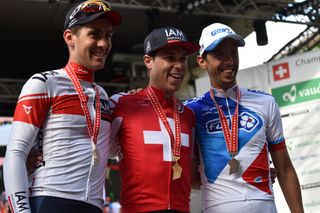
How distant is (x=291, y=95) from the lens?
16.0 ft

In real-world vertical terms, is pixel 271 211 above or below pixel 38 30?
below

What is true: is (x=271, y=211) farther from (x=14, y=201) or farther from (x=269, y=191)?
(x=14, y=201)

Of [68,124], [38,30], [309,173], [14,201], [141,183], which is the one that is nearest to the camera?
[14,201]

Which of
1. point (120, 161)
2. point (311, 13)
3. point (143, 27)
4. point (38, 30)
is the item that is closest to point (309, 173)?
point (120, 161)

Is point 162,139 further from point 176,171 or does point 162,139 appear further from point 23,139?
point 23,139

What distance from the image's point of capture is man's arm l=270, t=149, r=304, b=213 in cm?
262

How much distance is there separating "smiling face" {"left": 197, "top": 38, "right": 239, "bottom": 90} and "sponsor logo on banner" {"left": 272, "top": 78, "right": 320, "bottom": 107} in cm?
233

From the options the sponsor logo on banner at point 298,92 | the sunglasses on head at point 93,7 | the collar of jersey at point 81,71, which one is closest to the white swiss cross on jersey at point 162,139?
the collar of jersey at point 81,71

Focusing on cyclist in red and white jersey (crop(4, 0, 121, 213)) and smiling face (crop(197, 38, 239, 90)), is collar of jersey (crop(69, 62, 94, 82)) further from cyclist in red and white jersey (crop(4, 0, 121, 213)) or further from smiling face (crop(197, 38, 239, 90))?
smiling face (crop(197, 38, 239, 90))

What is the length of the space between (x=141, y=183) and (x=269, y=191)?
649mm

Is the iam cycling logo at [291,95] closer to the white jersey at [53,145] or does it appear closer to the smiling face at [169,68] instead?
the smiling face at [169,68]

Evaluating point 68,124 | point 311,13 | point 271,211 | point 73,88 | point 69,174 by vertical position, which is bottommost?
point 271,211

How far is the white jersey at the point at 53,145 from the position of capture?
1948mm

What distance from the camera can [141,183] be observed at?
7.36 ft
